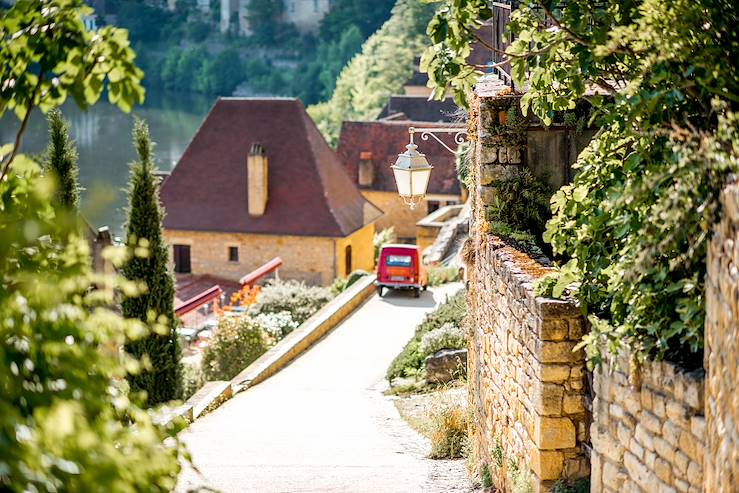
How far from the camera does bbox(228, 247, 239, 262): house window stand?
3444 cm

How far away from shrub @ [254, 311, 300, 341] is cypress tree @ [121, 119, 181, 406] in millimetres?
3073

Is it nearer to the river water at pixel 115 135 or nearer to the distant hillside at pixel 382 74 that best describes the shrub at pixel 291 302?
the river water at pixel 115 135

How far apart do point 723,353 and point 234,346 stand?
15031 mm

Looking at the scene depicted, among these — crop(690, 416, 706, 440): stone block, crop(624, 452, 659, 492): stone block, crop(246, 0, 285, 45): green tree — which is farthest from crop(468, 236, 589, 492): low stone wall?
crop(246, 0, 285, 45): green tree

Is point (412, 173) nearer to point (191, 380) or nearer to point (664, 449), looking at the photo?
point (664, 449)

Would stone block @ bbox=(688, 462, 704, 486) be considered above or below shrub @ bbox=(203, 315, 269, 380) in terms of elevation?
above

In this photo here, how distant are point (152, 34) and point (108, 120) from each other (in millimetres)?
41869

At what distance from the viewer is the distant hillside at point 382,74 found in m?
58.5

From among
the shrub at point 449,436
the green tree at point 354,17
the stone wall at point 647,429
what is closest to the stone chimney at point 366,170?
the shrub at point 449,436

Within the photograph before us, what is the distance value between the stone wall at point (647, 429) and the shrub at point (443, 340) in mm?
9289

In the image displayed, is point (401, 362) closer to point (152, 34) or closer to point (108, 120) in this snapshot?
point (108, 120)

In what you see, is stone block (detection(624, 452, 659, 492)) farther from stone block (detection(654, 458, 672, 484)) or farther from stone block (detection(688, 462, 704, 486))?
stone block (detection(688, 462, 704, 486))

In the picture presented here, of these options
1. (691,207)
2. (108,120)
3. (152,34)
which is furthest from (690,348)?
(152,34)

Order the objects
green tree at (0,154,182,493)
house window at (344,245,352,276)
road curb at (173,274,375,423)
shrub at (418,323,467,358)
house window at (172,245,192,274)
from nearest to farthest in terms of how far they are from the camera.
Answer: green tree at (0,154,182,493) < road curb at (173,274,375,423) < shrub at (418,323,467,358) < house window at (344,245,352,276) < house window at (172,245,192,274)
